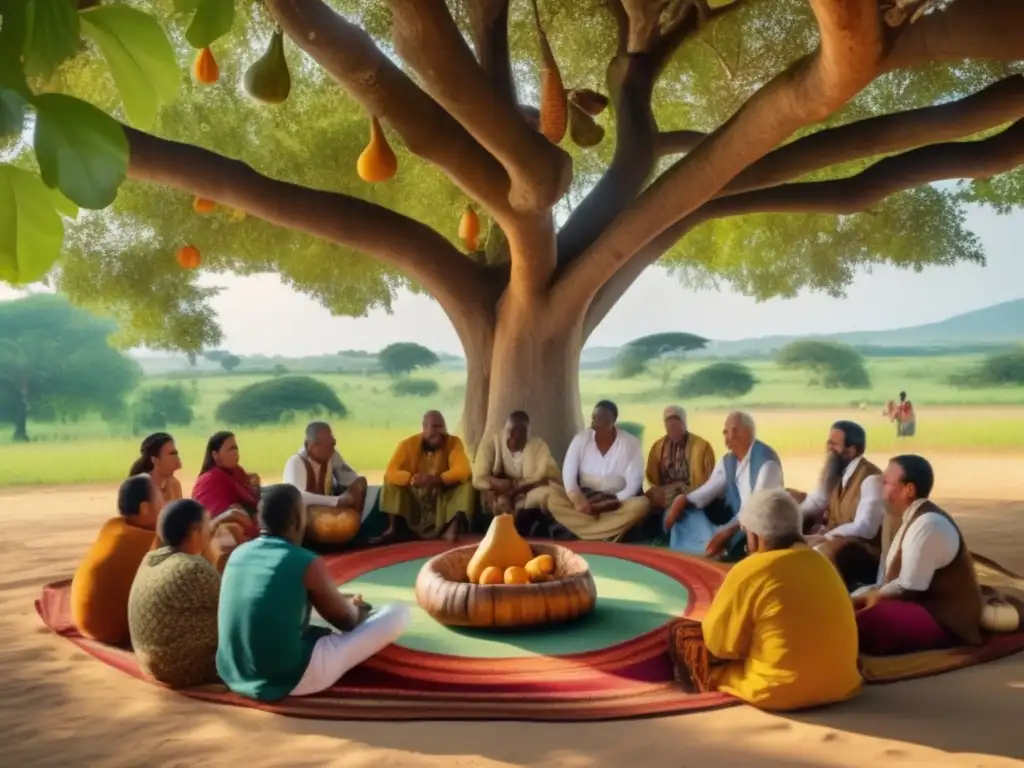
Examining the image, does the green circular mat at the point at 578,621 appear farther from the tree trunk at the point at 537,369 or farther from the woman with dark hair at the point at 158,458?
the tree trunk at the point at 537,369

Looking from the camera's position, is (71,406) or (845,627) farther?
(71,406)

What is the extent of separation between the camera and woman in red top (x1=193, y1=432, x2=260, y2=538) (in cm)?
633

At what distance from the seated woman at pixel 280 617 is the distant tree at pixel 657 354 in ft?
52.1

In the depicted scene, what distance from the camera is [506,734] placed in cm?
362

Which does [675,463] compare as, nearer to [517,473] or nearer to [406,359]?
[517,473]

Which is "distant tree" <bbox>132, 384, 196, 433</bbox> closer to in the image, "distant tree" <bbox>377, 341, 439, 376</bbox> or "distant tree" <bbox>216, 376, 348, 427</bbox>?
"distant tree" <bbox>216, 376, 348, 427</bbox>

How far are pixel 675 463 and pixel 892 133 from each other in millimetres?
3023

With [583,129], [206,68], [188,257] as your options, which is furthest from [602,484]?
[188,257]

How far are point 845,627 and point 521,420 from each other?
404cm

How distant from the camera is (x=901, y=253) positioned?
10.9m

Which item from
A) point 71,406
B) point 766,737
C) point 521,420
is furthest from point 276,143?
point 71,406

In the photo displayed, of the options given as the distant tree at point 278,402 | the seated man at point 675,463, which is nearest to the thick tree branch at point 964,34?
the seated man at point 675,463

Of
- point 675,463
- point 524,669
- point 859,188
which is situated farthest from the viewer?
point 859,188

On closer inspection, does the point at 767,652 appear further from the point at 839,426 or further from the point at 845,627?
the point at 839,426
